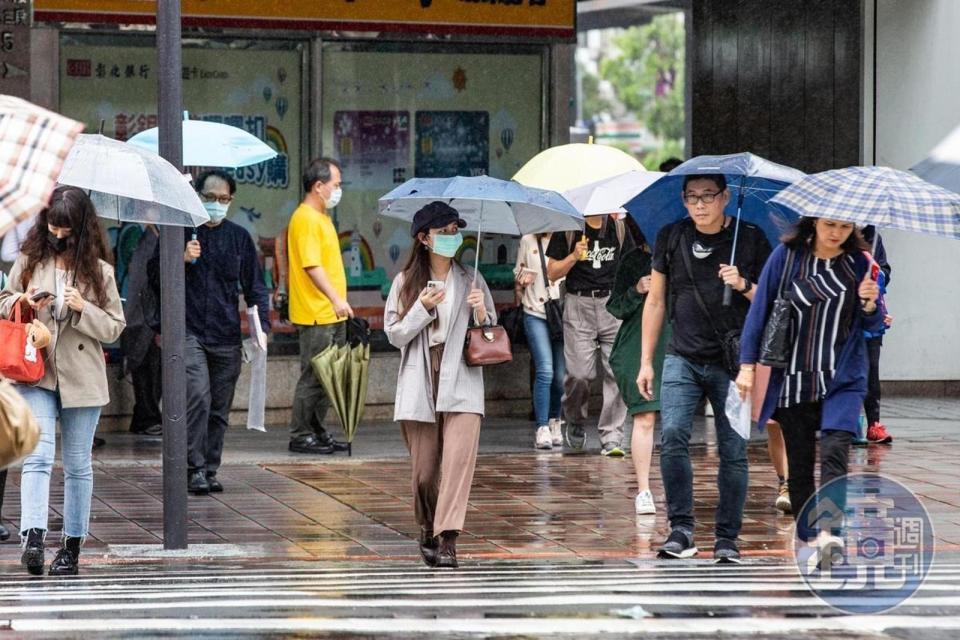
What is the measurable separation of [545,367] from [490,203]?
12.6 feet

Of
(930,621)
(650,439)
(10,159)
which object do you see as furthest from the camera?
(650,439)

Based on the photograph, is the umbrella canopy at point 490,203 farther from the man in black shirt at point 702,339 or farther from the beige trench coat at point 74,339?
the beige trench coat at point 74,339

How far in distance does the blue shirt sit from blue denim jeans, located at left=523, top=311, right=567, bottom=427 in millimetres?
2718

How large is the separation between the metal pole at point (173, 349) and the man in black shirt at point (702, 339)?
2.25 metres

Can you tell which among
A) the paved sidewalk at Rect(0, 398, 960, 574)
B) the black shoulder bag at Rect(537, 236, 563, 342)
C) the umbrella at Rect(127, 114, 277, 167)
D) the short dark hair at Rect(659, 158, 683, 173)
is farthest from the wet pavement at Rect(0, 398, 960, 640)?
the short dark hair at Rect(659, 158, 683, 173)

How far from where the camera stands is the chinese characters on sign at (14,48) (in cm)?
1234

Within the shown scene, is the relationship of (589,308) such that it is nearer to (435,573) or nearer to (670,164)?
(670,164)

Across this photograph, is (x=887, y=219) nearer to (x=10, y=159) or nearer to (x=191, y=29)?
(x=10, y=159)

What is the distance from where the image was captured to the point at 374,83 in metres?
14.0

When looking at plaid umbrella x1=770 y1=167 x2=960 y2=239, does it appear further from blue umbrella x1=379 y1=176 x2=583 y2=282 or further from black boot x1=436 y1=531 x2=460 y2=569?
black boot x1=436 y1=531 x2=460 y2=569

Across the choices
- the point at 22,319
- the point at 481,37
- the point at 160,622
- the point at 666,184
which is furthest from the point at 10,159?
the point at 481,37

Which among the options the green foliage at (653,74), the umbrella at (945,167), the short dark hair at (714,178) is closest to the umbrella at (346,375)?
the short dark hair at (714,178)

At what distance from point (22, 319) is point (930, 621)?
12.8 ft

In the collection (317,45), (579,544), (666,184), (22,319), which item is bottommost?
(579,544)
